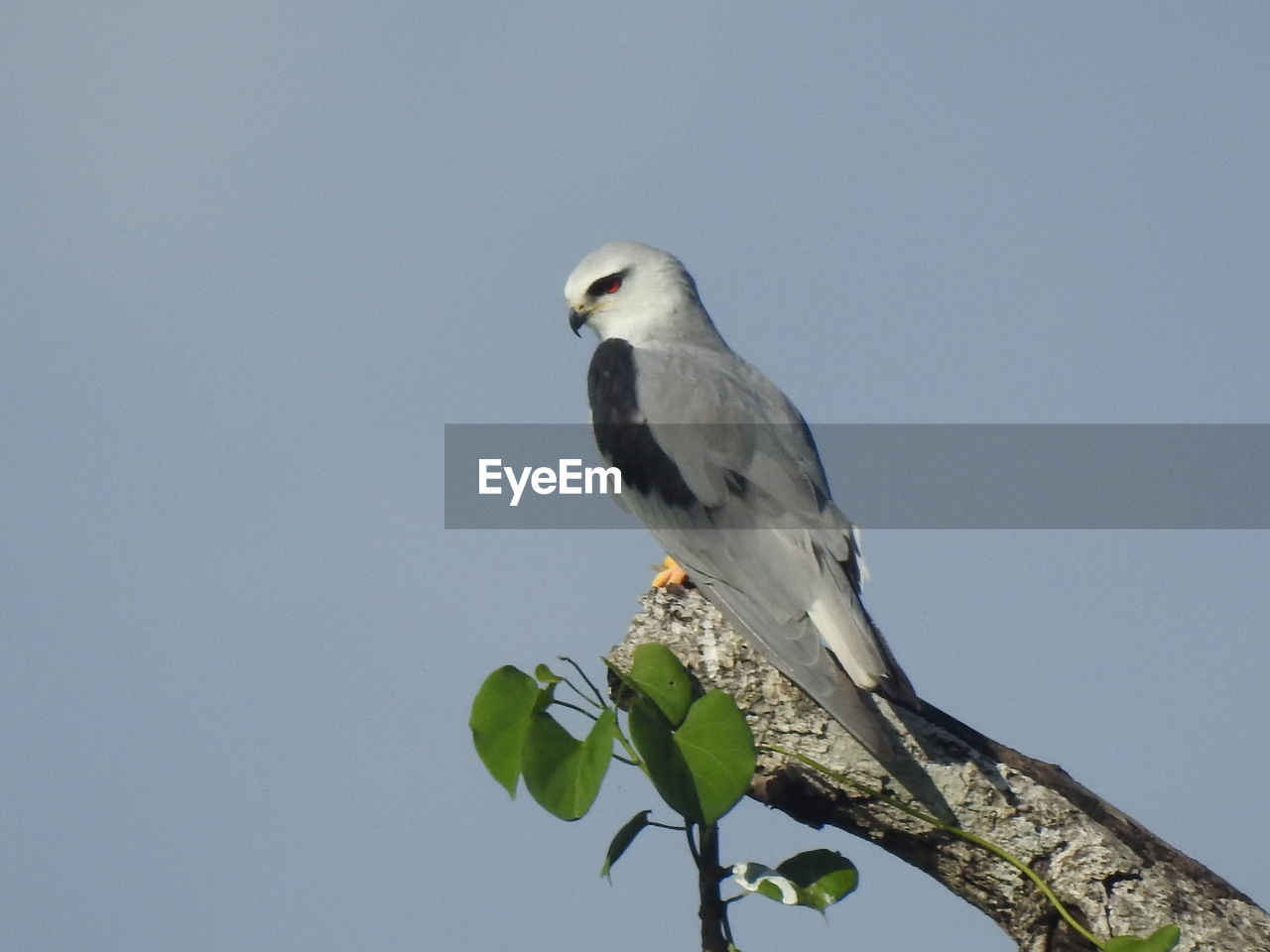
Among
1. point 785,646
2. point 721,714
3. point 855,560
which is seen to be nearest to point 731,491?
point 855,560

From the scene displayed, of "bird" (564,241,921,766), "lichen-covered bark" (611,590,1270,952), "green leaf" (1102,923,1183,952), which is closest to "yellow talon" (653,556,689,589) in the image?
"bird" (564,241,921,766)

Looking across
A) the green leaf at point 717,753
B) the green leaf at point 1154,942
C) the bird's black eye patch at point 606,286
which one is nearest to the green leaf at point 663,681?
the green leaf at point 717,753

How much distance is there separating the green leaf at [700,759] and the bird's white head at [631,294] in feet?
11.5

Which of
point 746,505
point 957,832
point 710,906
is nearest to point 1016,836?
point 957,832

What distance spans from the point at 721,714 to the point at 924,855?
101 cm

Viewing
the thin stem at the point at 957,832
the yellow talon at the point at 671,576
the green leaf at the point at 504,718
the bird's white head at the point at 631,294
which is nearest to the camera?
the green leaf at the point at 504,718

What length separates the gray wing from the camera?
15.1ft

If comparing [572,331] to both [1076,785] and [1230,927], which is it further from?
[1230,927]

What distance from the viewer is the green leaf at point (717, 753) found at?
348cm

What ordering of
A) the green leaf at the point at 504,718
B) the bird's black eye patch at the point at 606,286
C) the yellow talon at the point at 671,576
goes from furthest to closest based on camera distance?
1. the bird's black eye patch at the point at 606,286
2. the yellow talon at the point at 671,576
3. the green leaf at the point at 504,718

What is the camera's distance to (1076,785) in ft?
13.7

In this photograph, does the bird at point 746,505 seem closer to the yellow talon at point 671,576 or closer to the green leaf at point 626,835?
the yellow talon at point 671,576

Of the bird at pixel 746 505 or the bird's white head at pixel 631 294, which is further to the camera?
the bird's white head at pixel 631 294

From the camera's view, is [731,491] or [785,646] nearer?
[785,646]
